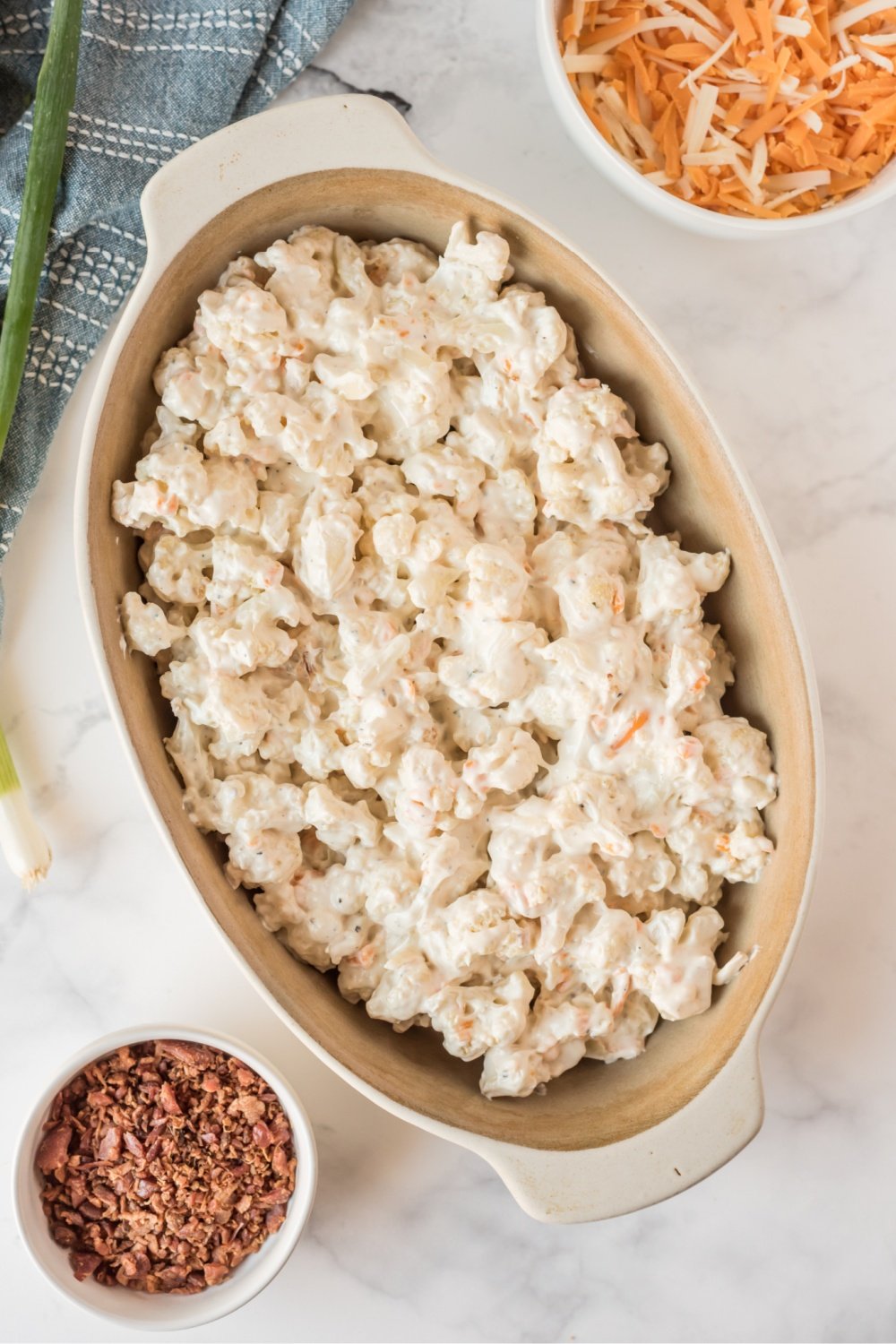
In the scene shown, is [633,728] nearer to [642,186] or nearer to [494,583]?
[494,583]

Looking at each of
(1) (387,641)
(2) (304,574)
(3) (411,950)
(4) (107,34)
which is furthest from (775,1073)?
(4) (107,34)

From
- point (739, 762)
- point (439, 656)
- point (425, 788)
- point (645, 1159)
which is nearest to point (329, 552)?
point (439, 656)

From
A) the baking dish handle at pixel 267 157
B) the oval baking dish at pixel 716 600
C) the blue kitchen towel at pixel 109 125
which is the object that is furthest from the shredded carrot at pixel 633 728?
the blue kitchen towel at pixel 109 125

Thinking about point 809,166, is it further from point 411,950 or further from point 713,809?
point 411,950

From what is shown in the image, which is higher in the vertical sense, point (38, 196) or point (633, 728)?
point (38, 196)

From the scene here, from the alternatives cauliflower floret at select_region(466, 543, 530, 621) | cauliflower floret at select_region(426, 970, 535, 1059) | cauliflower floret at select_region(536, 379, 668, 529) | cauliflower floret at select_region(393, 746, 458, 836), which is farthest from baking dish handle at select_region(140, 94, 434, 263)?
cauliflower floret at select_region(426, 970, 535, 1059)
